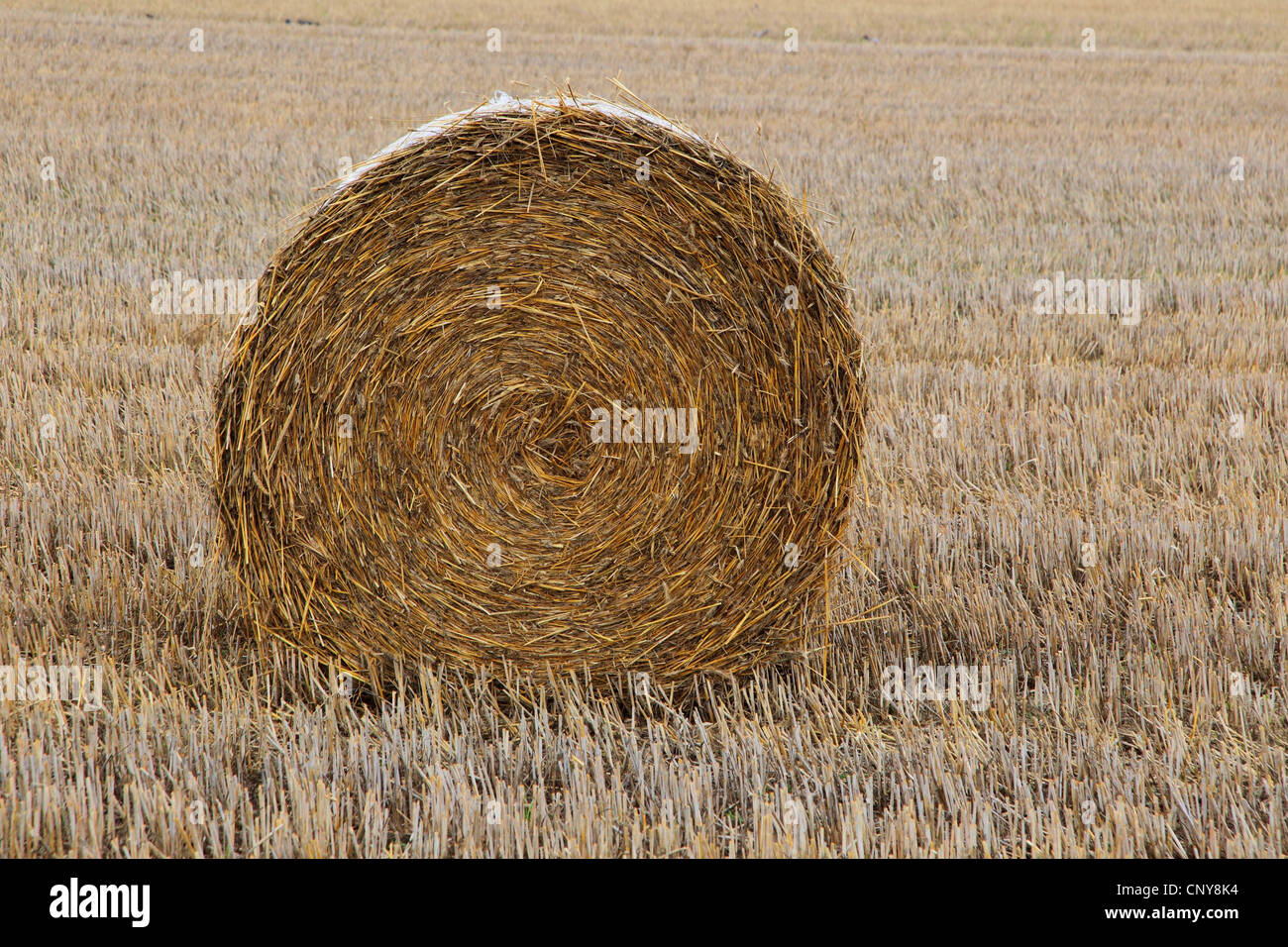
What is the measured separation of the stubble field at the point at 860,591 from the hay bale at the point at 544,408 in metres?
0.24

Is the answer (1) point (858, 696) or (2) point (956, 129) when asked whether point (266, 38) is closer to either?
(2) point (956, 129)

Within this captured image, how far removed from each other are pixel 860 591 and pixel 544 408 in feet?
4.45

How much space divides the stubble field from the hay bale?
24 centimetres

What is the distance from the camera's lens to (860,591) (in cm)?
400

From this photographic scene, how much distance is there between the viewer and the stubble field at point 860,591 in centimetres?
273

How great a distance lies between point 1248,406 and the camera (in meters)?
5.57

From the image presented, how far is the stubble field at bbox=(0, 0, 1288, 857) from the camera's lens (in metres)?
2.73
